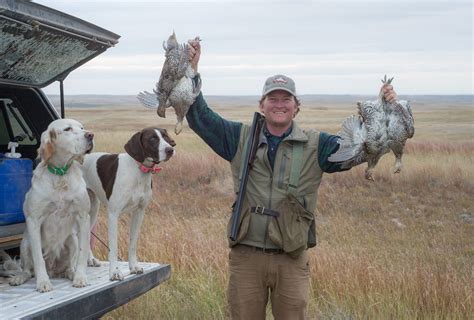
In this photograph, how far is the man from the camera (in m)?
4.34

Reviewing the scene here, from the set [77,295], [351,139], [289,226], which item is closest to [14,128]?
[77,295]

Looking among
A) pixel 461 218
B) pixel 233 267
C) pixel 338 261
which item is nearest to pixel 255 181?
pixel 233 267

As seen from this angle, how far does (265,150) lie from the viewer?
447 cm

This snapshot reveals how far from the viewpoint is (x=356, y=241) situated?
35.0 feet

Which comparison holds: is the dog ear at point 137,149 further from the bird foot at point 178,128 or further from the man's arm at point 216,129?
the bird foot at point 178,128

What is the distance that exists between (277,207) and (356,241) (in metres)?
6.55

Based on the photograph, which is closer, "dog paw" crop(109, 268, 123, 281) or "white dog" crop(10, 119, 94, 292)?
"white dog" crop(10, 119, 94, 292)

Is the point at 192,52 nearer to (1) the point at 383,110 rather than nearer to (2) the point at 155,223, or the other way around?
(1) the point at 383,110

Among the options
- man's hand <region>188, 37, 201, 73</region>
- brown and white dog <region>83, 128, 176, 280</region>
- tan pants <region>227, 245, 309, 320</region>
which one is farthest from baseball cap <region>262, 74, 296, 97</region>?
tan pants <region>227, 245, 309, 320</region>

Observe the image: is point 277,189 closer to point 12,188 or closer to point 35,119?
point 12,188

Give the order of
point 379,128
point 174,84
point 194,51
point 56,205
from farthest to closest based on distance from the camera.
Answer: point 56,205, point 194,51, point 174,84, point 379,128

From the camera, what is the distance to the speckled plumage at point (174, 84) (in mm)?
4102

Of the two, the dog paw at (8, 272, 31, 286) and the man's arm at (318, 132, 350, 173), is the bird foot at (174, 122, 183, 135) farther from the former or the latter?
the dog paw at (8, 272, 31, 286)

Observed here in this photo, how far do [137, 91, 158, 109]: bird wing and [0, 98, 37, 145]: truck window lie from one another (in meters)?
1.66
